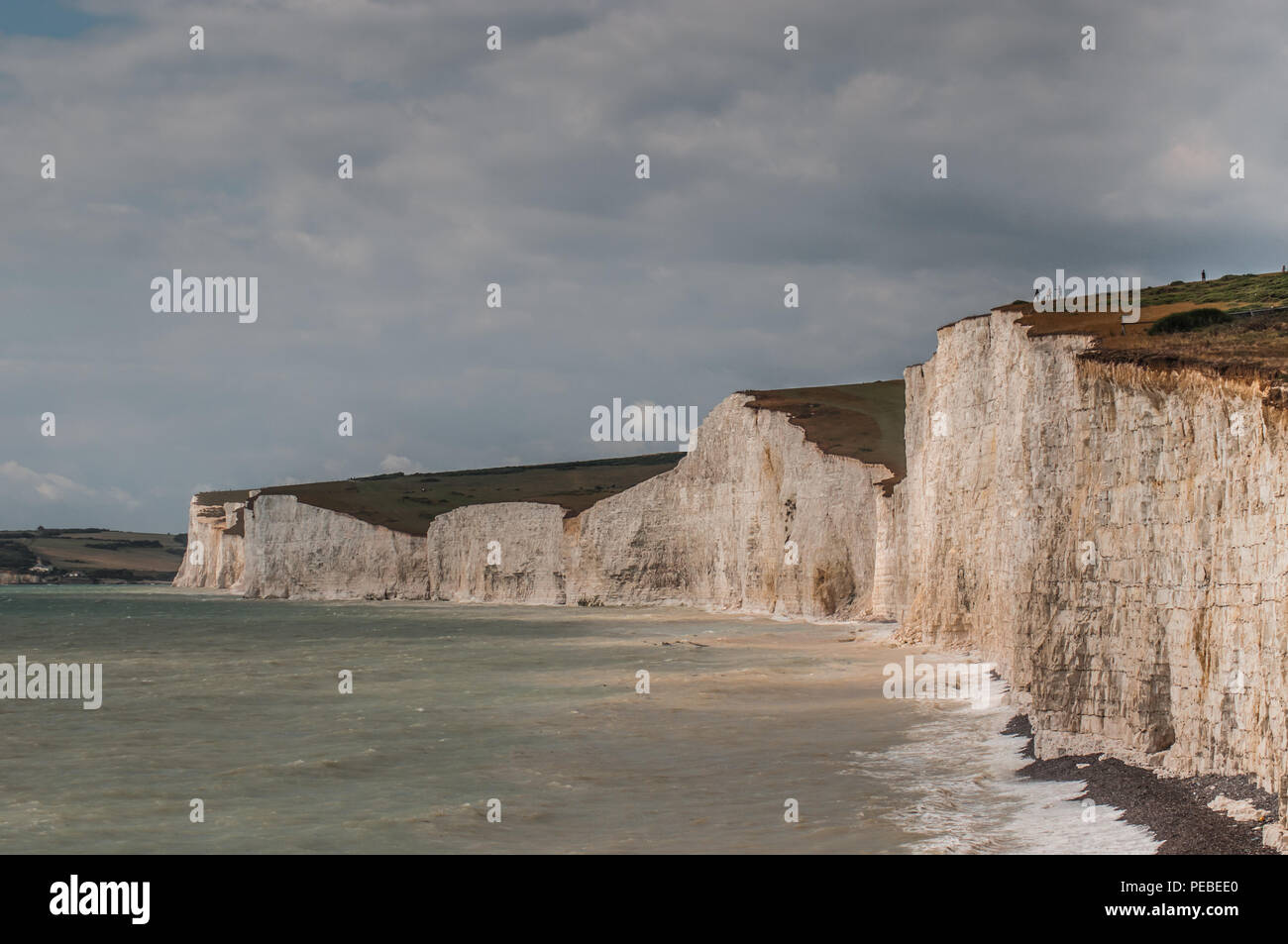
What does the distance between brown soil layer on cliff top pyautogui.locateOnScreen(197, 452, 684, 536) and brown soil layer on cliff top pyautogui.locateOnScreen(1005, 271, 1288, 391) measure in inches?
1976

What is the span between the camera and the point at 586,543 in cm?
6494

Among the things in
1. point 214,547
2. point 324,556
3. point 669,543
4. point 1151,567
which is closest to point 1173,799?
point 1151,567

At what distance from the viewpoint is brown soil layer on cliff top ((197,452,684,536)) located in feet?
268

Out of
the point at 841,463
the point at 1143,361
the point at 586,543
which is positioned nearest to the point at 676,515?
the point at 586,543

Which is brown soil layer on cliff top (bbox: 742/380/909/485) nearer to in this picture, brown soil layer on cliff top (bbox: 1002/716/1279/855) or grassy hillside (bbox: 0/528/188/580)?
brown soil layer on cliff top (bbox: 1002/716/1279/855)

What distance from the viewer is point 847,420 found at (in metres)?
53.4

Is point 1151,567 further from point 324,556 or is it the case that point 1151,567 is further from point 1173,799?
point 324,556

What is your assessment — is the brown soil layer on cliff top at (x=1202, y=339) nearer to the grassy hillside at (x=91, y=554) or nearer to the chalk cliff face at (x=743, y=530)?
the chalk cliff face at (x=743, y=530)

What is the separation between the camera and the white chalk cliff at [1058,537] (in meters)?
9.07

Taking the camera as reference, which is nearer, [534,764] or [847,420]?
[534,764]

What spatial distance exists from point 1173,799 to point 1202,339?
528 cm

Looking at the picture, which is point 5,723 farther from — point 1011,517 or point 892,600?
point 892,600

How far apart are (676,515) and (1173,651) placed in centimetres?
5049

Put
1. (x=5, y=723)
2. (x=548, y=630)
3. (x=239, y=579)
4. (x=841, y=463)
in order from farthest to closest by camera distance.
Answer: (x=239, y=579), (x=841, y=463), (x=548, y=630), (x=5, y=723)
